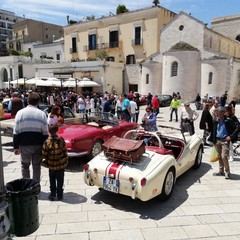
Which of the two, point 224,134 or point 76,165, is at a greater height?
point 224,134

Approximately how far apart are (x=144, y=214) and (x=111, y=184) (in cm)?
79

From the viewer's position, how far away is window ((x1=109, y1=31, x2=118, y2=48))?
3950 cm

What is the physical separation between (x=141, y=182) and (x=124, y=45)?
3604cm

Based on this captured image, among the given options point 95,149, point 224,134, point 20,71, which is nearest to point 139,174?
point 224,134

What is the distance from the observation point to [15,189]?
3.54 metres

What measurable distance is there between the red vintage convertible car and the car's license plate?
7.19ft

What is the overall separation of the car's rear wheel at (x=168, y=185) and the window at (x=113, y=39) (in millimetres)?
35810

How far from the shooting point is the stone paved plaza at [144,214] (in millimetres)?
4277

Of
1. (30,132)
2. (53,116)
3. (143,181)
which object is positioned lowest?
(143,181)

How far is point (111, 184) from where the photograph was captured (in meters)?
5.07

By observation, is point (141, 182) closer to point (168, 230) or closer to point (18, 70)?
point (168, 230)

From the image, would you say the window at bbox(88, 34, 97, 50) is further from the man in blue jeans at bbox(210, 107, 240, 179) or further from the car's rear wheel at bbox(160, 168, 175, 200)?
the car's rear wheel at bbox(160, 168, 175, 200)

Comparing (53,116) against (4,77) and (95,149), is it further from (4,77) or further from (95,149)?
(4,77)

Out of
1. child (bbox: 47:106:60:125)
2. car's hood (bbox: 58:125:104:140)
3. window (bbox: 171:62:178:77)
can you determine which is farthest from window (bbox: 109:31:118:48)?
car's hood (bbox: 58:125:104:140)
